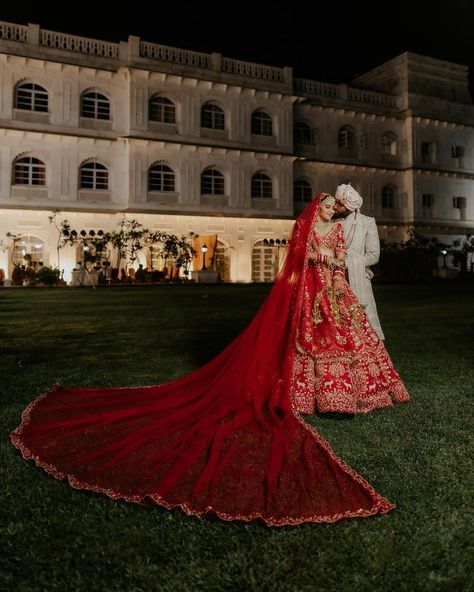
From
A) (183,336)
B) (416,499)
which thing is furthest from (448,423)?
(183,336)

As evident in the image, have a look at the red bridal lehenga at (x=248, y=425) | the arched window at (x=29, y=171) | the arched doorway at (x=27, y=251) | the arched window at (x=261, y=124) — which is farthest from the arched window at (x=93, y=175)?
the red bridal lehenga at (x=248, y=425)

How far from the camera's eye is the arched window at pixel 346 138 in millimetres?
30141

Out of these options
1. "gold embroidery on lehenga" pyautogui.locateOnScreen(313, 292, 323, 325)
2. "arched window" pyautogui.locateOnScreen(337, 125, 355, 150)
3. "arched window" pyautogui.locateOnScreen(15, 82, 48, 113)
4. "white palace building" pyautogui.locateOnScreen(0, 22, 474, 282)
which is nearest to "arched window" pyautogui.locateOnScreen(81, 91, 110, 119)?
"white palace building" pyautogui.locateOnScreen(0, 22, 474, 282)

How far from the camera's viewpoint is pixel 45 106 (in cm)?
2412

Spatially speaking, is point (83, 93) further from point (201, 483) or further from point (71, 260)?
point (201, 483)

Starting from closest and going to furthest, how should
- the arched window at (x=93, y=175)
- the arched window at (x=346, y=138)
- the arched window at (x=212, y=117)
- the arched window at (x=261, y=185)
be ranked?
the arched window at (x=93, y=175), the arched window at (x=212, y=117), the arched window at (x=261, y=185), the arched window at (x=346, y=138)

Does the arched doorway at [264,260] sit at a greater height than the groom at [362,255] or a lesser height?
greater

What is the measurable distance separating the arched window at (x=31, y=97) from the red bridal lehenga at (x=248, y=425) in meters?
22.8

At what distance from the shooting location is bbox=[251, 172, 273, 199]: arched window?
27.6 metres

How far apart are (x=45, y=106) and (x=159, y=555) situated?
83.4ft

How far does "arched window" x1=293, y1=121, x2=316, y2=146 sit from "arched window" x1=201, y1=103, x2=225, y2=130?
445 cm

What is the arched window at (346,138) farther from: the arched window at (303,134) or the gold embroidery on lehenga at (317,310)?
the gold embroidery on lehenga at (317,310)

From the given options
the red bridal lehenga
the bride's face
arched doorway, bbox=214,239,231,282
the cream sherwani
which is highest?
arched doorway, bbox=214,239,231,282

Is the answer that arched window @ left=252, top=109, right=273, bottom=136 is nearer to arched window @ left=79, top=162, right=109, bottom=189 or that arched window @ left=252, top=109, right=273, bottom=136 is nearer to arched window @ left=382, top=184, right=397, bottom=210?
arched window @ left=79, top=162, right=109, bottom=189
